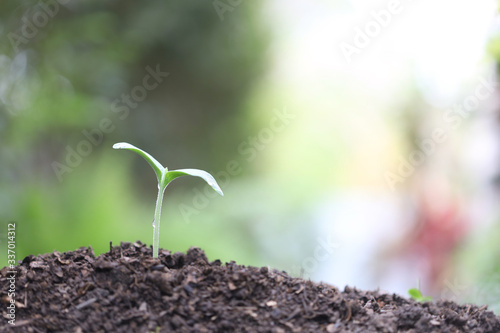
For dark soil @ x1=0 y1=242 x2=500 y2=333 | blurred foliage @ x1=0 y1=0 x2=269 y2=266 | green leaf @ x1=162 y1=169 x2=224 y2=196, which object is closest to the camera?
dark soil @ x1=0 y1=242 x2=500 y2=333

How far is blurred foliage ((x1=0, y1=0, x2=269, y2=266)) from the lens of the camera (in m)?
2.91

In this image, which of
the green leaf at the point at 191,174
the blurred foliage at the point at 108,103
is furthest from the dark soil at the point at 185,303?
the blurred foliage at the point at 108,103

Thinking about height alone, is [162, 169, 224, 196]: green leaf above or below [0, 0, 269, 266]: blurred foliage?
below

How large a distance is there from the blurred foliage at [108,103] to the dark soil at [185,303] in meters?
1.97

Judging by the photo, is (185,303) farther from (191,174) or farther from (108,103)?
(108,103)

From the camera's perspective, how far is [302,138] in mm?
6266

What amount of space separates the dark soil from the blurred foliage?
197cm

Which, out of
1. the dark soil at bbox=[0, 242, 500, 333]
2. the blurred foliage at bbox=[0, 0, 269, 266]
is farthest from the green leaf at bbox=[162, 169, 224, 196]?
the blurred foliage at bbox=[0, 0, 269, 266]

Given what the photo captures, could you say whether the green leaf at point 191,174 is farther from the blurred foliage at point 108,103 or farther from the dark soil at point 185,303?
the blurred foliage at point 108,103

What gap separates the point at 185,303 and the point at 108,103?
12.4 ft

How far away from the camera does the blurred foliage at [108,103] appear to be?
2.91m

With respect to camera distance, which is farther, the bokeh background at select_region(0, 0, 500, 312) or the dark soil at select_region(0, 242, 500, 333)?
the bokeh background at select_region(0, 0, 500, 312)

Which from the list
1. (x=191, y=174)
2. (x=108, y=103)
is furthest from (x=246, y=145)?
(x=191, y=174)

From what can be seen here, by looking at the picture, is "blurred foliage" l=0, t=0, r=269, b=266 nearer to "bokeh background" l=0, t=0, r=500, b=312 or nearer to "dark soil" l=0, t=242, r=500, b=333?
"bokeh background" l=0, t=0, r=500, b=312
